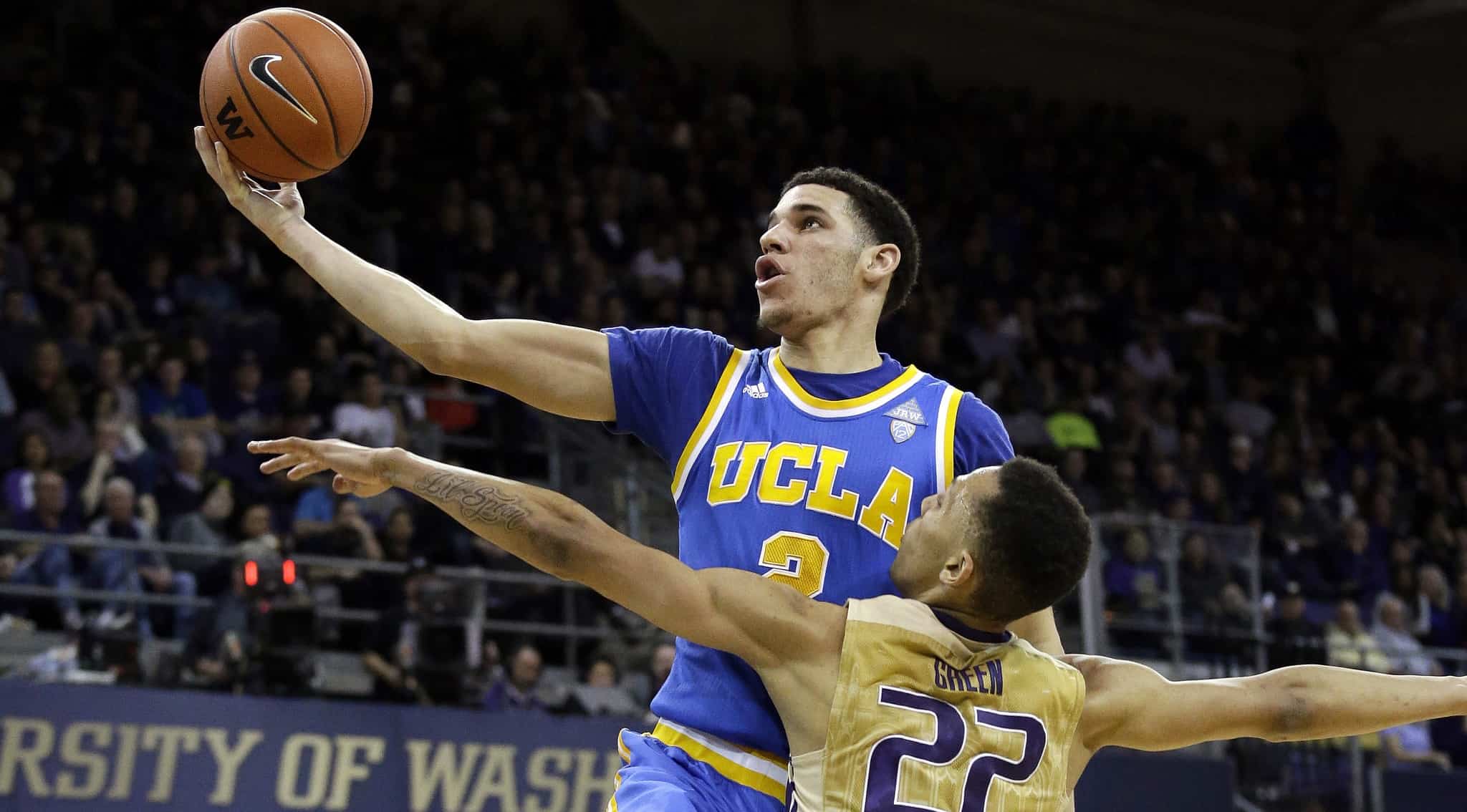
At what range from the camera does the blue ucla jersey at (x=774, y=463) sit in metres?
3.91

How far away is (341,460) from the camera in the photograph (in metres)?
3.34

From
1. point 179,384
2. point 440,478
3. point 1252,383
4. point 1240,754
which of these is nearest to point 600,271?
point 179,384

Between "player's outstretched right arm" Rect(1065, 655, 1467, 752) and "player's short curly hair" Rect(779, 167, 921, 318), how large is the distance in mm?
1260

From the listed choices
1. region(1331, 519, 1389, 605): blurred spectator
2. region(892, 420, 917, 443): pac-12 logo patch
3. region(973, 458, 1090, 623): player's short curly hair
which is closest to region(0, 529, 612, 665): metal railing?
region(892, 420, 917, 443): pac-12 logo patch

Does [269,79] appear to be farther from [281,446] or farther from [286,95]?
[281,446]

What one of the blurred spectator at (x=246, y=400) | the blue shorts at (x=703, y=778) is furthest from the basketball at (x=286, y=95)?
the blurred spectator at (x=246, y=400)

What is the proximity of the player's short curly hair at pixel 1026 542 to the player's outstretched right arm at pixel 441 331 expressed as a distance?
3.70 feet

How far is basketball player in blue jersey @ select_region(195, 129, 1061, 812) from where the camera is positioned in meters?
3.88

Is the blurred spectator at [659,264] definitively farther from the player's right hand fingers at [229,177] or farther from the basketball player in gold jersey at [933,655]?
the basketball player in gold jersey at [933,655]

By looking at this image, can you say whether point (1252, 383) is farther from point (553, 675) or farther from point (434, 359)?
point (434, 359)

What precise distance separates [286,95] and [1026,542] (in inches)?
88.5

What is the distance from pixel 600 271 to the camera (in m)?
14.0

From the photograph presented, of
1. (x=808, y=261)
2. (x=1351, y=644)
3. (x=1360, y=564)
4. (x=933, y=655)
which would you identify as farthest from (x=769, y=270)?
(x=1360, y=564)

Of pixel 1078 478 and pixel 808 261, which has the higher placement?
pixel 1078 478
